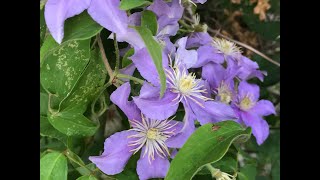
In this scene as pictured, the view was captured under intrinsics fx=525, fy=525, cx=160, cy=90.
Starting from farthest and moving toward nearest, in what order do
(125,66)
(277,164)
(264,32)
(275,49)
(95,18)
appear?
1. (275,49)
2. (264,32)
3. (277,164)
4. (125,66)
5. (95,18)

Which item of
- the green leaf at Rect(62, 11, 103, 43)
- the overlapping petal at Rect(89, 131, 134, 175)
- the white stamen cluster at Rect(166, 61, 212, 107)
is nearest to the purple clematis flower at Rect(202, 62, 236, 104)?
the white stamen cluster at Rect(166, 61, 212, 107)

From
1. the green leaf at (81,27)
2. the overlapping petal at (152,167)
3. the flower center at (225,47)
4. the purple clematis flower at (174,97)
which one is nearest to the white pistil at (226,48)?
the flower center at (225,47)

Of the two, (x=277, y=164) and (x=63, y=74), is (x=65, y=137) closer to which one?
(x=63, y=74)

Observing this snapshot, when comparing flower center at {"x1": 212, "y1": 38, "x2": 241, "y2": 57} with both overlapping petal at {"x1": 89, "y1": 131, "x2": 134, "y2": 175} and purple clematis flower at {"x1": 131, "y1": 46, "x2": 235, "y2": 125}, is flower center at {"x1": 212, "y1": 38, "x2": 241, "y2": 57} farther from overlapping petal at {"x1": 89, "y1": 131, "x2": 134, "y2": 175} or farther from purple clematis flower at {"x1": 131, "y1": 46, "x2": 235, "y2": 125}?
overlapping petal at {"x1": 89, "y1": 131, "x2": 134, "y2": 175}

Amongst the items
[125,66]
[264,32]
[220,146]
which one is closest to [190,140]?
[220,146]

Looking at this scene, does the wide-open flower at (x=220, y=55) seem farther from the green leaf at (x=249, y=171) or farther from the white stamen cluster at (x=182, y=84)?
the green leaf at (x=249, y=171)

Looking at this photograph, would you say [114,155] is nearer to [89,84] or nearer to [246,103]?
[89,84]
